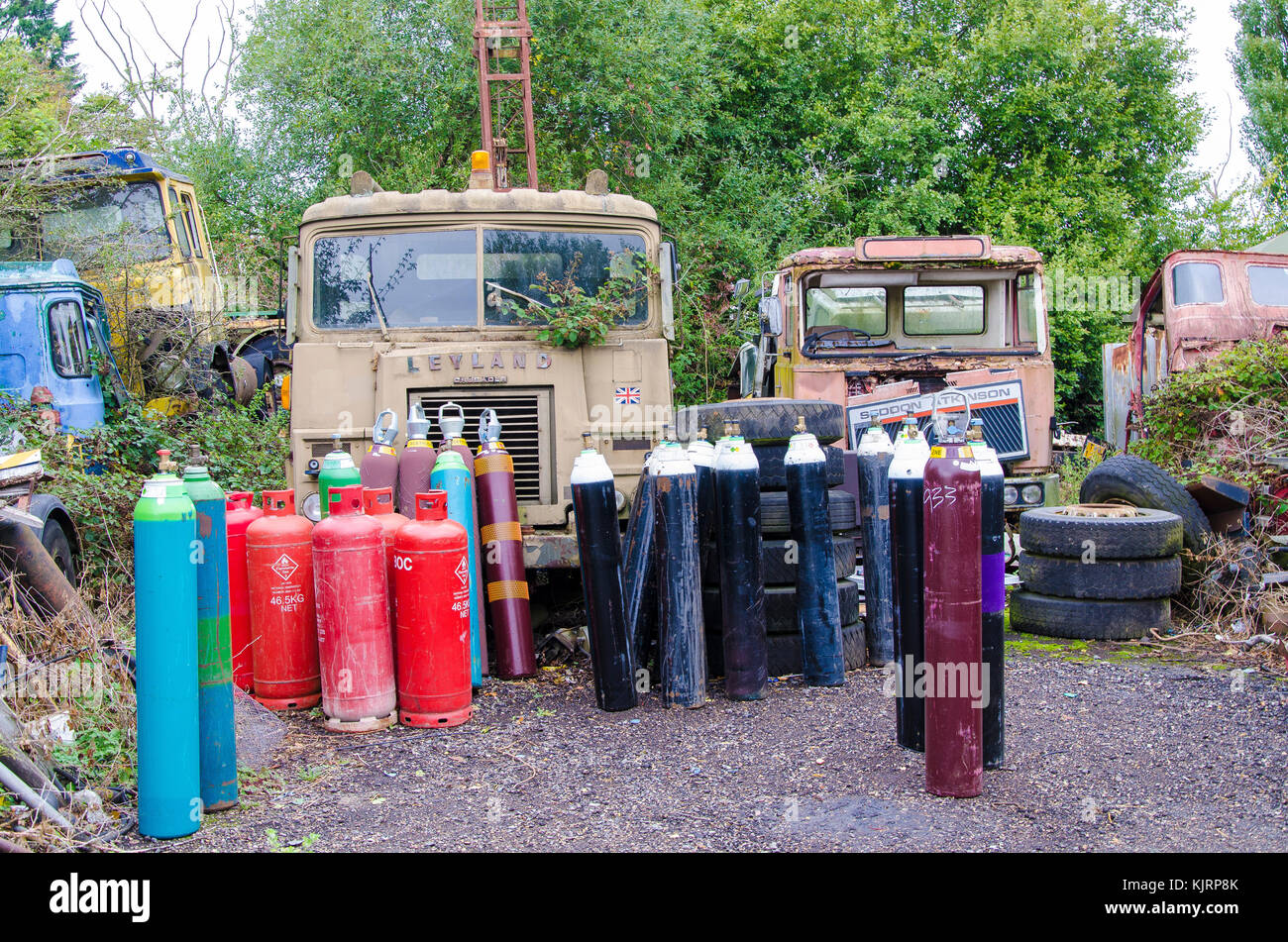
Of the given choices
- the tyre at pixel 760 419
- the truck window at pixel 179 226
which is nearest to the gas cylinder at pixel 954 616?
the tyre at pixel 760 419

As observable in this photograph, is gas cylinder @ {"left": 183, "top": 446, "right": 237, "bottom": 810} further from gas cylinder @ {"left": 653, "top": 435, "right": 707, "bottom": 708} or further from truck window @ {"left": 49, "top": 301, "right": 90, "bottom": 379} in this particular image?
truck window @ {"left": 49, "top": 301, "right": 90, "bottom": 379}

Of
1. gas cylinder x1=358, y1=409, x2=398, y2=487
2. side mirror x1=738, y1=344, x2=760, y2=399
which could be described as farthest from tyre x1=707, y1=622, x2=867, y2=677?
side mirror x1=738, y1=344, x2=760, y2=399

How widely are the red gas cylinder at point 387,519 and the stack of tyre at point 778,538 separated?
5.01ft

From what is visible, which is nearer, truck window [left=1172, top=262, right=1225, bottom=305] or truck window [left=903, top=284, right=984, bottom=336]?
truck window [left=903, top=284, right=984, bottom=336]

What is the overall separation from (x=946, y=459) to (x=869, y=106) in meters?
14.8

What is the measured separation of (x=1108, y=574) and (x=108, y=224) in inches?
471

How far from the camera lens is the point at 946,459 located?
3.64 m

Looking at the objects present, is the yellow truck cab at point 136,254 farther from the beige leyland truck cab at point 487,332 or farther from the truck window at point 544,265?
the truck window at point 544,265

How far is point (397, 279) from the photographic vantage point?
21.3 ft

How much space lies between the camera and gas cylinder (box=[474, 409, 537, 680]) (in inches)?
220

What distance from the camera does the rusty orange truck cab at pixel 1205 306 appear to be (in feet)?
29.2

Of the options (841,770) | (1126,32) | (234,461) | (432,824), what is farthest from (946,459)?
(1126,32)

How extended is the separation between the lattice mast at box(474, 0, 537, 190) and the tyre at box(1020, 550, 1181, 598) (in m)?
4.27

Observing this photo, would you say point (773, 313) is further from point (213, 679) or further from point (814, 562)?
point (213, 679)
